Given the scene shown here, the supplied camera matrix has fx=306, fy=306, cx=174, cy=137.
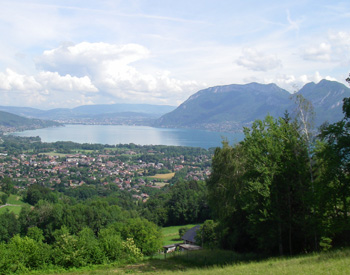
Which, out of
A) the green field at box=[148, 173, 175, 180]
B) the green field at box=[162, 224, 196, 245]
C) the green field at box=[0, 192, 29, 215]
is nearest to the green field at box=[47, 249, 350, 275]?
the green field at box=[162, 224, 196, 245]

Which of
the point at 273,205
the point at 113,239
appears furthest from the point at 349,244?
the point at 113,239

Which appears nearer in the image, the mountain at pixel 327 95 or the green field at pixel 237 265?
the green field at pixel 237 265

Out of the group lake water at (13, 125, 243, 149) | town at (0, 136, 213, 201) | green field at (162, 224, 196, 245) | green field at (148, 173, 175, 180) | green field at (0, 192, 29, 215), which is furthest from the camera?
lake water at (13, 125, 243, 149)

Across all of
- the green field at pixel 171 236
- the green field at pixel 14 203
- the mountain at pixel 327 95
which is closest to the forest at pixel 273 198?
the green field at pixel 171 236

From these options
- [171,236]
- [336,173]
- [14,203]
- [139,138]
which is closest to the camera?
[336,173]

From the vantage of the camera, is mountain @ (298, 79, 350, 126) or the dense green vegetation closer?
the dense green vegetation

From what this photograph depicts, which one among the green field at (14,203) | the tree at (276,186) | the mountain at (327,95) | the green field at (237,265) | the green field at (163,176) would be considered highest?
the mountain at (327,95)

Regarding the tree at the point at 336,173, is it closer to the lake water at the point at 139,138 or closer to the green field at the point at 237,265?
the green field at the point at 237,265

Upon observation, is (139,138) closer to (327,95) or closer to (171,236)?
(327,95)

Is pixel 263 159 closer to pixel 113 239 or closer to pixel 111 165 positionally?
pixel 113 239

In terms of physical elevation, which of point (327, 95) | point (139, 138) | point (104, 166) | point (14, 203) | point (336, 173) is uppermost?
point (327, 95)

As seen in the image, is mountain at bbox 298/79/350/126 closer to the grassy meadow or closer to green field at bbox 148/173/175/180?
green field at bbox 148/173/175/180

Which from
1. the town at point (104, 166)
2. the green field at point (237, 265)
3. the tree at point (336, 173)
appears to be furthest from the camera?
the town at point (104, 166)

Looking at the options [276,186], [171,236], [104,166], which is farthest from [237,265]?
[104,166]
